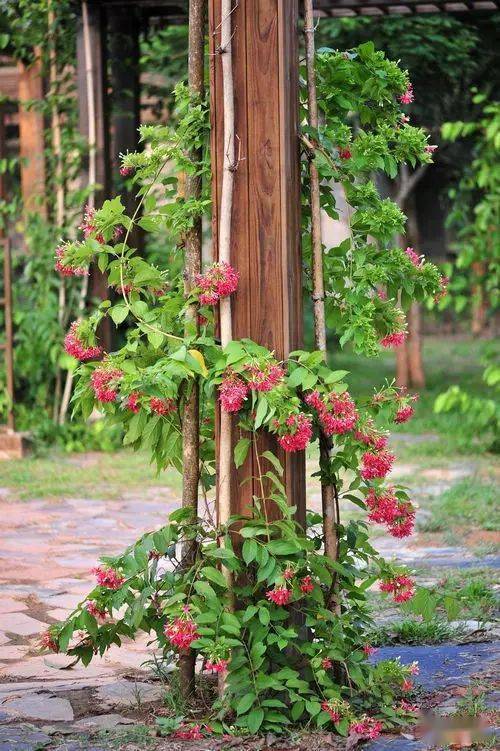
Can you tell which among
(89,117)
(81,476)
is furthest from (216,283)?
(89,117)

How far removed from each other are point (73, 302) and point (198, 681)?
21.3ft

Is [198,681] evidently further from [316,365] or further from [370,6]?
[370,6]

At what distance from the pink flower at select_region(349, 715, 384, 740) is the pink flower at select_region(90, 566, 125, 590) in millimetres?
808

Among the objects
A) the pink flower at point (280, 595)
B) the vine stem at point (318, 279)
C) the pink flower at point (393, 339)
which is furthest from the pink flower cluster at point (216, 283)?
the pink flower at point (280, 595)

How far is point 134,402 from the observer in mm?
3416

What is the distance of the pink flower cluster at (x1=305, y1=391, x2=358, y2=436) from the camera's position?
3.33 meters

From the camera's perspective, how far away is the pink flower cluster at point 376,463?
132 inches

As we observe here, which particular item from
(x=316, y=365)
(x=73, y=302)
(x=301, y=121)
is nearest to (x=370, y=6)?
(x=73, y=302)

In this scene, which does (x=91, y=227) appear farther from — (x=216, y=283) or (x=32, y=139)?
(x=32, y=139)

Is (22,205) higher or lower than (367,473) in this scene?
higher

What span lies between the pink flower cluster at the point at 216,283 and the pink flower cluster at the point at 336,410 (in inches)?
15.7

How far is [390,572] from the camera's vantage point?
3592 millimetres

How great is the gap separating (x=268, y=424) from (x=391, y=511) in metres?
0.47

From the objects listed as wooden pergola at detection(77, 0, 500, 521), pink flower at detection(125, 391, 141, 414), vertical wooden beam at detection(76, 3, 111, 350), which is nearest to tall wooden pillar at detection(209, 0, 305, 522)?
wooden pergola at detection(77, 0, 500, 521)
